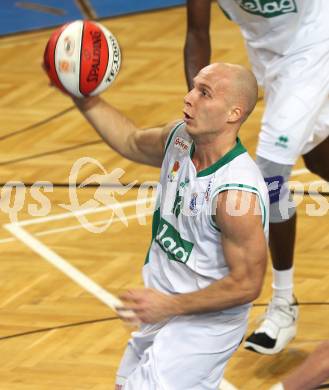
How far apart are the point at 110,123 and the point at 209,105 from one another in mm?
652

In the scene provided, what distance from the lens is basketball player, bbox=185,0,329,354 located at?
626 cm

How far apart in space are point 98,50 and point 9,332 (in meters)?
2.00

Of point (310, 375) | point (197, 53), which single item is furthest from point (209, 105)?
point (197, 53)

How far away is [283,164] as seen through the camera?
6.27 meters

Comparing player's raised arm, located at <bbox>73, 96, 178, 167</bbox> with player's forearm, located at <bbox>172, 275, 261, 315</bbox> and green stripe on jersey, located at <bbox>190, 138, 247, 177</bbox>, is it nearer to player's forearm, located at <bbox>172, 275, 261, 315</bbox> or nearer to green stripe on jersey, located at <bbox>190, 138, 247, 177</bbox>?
green stripe on jersey, located at <bbox>190, 138, 247, 177</bbox>

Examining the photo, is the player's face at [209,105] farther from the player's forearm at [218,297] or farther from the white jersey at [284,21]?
the white jersey at [284,21]

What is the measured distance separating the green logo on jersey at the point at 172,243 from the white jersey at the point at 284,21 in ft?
5.58

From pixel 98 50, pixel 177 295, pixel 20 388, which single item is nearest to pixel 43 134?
pixel 20 388

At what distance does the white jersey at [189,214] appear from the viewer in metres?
4.79

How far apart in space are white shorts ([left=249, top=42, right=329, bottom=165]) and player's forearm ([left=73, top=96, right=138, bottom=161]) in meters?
1.08

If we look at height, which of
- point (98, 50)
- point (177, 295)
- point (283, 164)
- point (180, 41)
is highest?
point (98, 50)

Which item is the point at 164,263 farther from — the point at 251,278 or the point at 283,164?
the point at 283,164

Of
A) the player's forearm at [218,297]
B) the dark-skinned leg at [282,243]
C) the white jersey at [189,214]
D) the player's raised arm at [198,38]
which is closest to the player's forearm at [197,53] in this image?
the player's raised arm at [198,38]

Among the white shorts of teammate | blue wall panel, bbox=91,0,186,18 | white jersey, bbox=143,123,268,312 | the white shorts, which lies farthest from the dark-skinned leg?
blue wall panel, bbox=91,0,186,18
